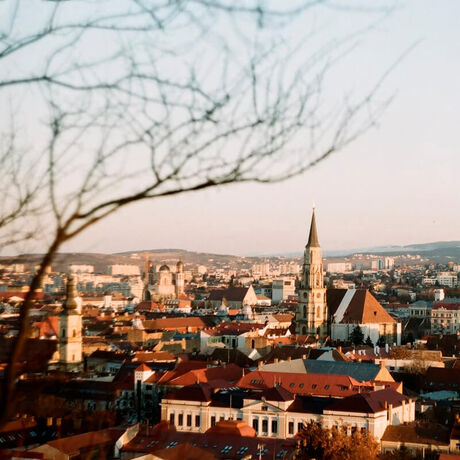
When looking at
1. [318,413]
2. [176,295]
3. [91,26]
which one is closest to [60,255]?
[91,26]

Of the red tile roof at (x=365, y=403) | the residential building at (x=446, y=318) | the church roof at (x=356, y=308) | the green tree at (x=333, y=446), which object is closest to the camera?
the green tree at (x=333, y=446)

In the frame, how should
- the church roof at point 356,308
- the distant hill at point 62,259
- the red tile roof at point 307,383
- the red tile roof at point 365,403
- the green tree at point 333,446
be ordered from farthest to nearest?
the church roof at point 356,308, the red tile roof at point 307,383, the red tile roof at point 365,403, the green tree at point 333,446, the distant hill at point 62,259

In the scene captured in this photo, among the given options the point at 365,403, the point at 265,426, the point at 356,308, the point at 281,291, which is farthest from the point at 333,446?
the point at 281,291

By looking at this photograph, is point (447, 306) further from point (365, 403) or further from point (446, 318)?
point (365, 403)

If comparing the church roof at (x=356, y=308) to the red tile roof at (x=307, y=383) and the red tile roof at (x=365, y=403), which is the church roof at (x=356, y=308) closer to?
the red tile roof at (x=307, y=383)

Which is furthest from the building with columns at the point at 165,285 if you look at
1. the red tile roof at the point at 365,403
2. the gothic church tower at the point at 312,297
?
the red tile roof at the point at 365,403

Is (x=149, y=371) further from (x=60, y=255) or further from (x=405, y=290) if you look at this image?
(x=405, y=290)

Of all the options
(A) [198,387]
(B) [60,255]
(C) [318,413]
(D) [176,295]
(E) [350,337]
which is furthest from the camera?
(D) [176,295]

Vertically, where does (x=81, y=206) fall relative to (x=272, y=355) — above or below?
above
